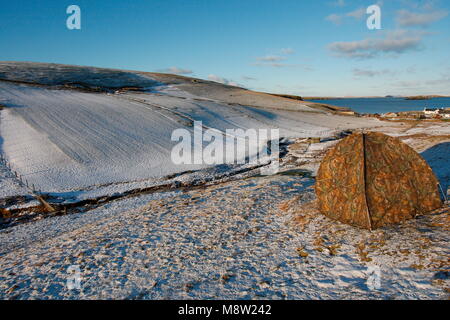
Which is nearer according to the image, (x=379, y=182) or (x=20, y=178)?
(x=379, y=182)

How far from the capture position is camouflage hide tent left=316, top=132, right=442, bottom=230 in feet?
27.8

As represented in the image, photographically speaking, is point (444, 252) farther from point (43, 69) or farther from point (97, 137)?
point (43, 69)

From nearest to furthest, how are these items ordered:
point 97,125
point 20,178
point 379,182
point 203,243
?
1. point 379,182
2. point 203,243
3. point 20,178
4. point 97,125

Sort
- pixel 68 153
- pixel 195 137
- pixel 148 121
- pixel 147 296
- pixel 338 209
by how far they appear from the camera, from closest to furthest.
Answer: pixel 147 296, pixel 338 209, pixel 68 153, pixel 195 137, pixel 148 121

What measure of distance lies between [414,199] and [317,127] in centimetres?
4321

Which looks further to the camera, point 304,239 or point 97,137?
point 97,137

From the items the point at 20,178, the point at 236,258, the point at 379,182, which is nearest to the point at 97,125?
the point at 20,178

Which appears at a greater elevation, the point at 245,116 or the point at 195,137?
the point at 245,116

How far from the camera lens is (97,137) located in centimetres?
3127

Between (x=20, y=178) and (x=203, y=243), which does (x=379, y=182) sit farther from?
(x=20, y=178)

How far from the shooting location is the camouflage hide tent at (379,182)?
8.46 meters

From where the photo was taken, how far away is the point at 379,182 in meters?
8.42

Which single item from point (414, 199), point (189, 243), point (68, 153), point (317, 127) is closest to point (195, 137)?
point (68, 153)

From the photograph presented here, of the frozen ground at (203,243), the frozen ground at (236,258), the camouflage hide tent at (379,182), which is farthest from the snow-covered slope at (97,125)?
the camouflage hide tent at (379,182)
